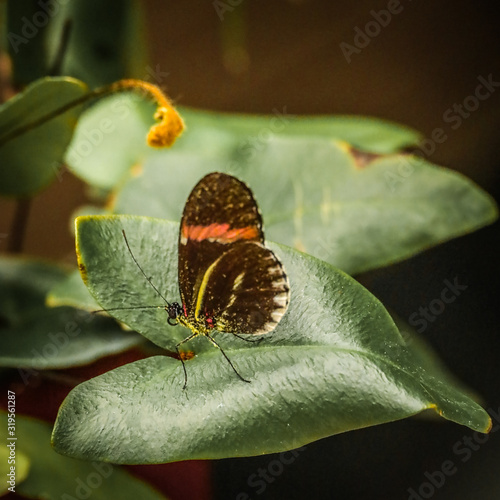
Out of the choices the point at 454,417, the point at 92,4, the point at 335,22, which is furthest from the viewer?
the point at 335,22

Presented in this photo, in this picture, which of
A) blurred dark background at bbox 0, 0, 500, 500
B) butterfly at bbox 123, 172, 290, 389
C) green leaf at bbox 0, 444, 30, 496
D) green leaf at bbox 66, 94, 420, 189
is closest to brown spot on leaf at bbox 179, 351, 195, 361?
butterfly at bbox 123, 172, 290, 389

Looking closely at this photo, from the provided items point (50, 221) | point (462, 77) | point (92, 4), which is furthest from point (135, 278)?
point (462, 77)

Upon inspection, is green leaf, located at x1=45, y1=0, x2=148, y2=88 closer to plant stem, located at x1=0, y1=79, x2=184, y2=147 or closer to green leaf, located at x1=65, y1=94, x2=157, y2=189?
green leaf, located at x1=65, y1=94, x2=157, y2=189

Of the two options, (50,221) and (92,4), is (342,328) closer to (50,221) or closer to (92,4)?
(92,4)

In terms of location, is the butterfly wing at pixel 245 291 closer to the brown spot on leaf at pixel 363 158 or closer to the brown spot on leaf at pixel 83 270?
the brown spot on leaf at pixel 83 270

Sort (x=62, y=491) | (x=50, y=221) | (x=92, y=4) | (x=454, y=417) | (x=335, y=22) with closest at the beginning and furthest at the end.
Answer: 1. (x=454, y=417)
2. (x=62, y=491)
3. (x=92, y=4)
4. (x=50, y=221)
5. (x=335, y=22)

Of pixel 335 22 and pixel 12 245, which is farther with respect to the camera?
pixel 335 22

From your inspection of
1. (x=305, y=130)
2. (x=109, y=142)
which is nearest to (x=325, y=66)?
(x=305, y=130)
